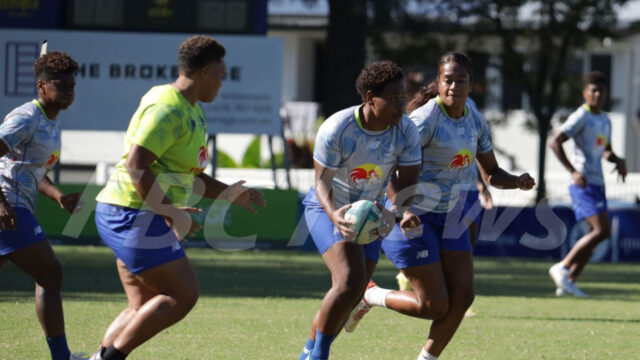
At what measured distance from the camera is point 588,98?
495 inches

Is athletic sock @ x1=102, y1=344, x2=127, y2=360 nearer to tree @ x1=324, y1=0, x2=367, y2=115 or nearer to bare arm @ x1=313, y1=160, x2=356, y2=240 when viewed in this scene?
bare arm @ x1=313, y1=160, x2=356, y2=240

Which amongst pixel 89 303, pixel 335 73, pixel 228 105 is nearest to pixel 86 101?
pixel 228 105

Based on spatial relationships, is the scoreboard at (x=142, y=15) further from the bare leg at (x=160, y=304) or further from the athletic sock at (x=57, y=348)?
the bare leg at (x=160, y=304)

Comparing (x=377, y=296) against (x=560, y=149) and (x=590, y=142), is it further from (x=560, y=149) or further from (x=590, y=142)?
(x=590, y=142)

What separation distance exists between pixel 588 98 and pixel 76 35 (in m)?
11.3

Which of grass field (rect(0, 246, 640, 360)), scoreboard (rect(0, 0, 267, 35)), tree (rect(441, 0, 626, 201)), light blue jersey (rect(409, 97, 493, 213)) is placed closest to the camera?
light blue jersey (rect(409, 97, 493, 213))

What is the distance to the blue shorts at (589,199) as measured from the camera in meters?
12.7

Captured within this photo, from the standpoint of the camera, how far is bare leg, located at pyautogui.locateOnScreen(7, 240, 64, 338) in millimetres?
7023

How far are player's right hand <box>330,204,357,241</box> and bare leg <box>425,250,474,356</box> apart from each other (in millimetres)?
913

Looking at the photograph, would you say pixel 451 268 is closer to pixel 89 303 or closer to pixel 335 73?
pixel 89 303

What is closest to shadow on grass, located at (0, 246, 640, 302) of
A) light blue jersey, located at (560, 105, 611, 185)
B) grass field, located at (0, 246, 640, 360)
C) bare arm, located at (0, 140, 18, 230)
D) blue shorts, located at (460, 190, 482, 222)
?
grass field, located at (0, 246, 640, 360)

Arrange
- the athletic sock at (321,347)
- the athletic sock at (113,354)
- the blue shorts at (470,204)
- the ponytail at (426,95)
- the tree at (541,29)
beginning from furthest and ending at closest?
the tree at (541,29) → the ponytail at (426,95) → the blue shorts at (470,204) → the athletic sock at (321,347) → the athletic sock at (113,354)

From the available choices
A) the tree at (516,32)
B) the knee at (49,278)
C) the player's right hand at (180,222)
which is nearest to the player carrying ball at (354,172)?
the player's right hand at (180,222)

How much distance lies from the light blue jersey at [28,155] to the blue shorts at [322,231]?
5.71 ft
